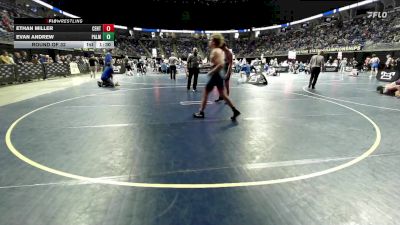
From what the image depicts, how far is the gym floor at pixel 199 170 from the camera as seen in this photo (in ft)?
8.56

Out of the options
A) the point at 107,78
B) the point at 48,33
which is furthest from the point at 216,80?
the point at 48,33

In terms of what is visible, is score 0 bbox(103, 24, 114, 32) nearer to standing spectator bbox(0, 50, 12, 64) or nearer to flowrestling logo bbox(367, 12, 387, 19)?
standing spectator bbox(0, 50, 12, 64)

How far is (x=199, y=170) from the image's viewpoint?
3.59 meters

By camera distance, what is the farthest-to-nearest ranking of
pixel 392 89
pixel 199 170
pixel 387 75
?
pixel 387 75, pixel 392 89, pixel 199 170

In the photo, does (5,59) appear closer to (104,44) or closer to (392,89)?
(104,44)

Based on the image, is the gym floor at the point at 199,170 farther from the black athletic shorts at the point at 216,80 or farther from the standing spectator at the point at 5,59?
the standing spectator at the point at 5,59

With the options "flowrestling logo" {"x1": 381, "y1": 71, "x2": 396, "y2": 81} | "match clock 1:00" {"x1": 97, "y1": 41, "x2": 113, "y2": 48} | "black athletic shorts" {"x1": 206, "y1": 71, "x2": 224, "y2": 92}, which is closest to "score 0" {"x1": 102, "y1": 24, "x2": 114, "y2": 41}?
"match clock 1:00" {"x1": 97, "y1": 41, "x2": 113, "y2": 48}

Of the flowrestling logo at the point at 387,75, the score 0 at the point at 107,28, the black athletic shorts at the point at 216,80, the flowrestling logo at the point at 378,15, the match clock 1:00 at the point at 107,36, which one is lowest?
the black athletic shorts at the point at 216,80

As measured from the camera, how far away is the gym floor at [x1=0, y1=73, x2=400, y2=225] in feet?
8.56

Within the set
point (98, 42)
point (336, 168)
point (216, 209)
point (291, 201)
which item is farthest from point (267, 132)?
point (98, 42)

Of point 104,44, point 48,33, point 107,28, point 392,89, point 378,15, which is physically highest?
point 378,15

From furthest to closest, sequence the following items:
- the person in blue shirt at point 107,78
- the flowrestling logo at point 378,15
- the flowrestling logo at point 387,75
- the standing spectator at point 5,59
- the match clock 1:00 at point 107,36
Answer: the flowrestling logo at point 378,15, the match clock 1:00 at point 107,36, the flowrestling logo at point 387,75, the standing spectator at point 5,59, the person in blue shirt at point 107,78

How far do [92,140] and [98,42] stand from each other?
45.7 ft

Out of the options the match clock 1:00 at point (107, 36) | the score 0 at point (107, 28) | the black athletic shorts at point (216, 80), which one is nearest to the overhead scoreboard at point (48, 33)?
the match clock 1:00 at point (107, 36)
